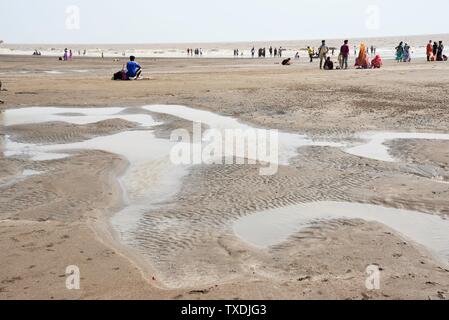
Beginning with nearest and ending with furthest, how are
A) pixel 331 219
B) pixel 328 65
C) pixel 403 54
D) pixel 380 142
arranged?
pixel 331 219 < pixel 380 142 < pixel 328 65 < pixel 403 54

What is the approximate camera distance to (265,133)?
11969 millimetres

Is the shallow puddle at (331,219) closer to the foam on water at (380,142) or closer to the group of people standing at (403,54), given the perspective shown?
the foam on water at (380,142)

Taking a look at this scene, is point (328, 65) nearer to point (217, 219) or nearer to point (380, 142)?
point (380, 142)

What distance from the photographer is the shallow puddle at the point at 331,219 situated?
5.68 metres

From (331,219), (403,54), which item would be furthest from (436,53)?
(331,219)

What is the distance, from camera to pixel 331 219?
629 cm

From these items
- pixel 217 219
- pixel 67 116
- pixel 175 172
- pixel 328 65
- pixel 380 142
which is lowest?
pixel 217 219

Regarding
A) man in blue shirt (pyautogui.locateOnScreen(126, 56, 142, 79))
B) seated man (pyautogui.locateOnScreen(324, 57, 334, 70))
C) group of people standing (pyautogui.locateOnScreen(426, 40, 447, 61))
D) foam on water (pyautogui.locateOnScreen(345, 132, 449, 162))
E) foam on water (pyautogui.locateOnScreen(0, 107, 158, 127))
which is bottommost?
foam on water (pyautogui.locateOnScreen(345, 132, 449, 162))

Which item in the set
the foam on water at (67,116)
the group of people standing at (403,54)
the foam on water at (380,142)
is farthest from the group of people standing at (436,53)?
the foam on water at (67,116)

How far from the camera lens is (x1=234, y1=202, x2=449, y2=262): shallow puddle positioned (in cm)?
568

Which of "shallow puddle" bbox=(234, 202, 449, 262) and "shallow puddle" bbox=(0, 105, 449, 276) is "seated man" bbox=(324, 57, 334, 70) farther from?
"shallow puddle" bbox=(234, 202, 449, 262)

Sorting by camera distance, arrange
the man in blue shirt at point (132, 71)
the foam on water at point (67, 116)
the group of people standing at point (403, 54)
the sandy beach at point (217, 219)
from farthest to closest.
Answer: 1. the group of people standing at point (403, 54)
2. the man in blue shirt at point (132, 71)
3. the foam on water at point (67, 116)
4. the sandy beach at point (217, 219)

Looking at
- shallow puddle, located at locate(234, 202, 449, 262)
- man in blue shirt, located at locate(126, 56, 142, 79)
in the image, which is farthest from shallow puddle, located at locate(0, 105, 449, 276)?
man in blue shirt, located at locate(126, 56, 142, 79)
